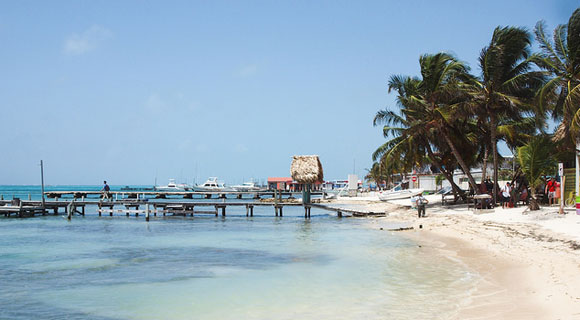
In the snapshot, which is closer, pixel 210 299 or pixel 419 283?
pixel 210 299

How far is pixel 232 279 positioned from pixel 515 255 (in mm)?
6704

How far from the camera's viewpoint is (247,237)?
18.9 metres

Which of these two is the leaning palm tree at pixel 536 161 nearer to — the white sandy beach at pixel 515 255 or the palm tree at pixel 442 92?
the white sandy beach at pixel 515 255

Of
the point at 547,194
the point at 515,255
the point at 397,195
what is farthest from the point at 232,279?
the point at 397,195

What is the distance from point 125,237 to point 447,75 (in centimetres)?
1686

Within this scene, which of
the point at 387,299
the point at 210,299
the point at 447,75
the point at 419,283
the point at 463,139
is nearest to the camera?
the point at 387,299

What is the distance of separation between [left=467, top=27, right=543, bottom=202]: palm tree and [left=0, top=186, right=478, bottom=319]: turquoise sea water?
8.49 meters

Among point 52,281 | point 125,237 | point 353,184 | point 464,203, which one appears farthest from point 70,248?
point 353,184

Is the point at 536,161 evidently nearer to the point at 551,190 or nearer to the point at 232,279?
the point at 551,190

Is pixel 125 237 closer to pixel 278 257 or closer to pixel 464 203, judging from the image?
pixel 278 257

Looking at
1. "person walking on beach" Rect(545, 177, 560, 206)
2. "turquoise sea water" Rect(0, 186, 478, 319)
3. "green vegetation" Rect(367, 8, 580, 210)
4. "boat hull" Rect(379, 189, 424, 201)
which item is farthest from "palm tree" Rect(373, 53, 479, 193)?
"boat hull" Rect(379, 189, 424, 201)

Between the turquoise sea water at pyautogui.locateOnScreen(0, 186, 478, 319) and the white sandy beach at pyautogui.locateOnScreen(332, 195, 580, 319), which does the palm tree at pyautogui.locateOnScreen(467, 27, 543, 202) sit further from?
the turquoise sea water at pyautogui.locateOnScreen(0, 186, 478, 319)

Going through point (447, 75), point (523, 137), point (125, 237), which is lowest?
point (125, 237)

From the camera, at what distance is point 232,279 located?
10.5m
